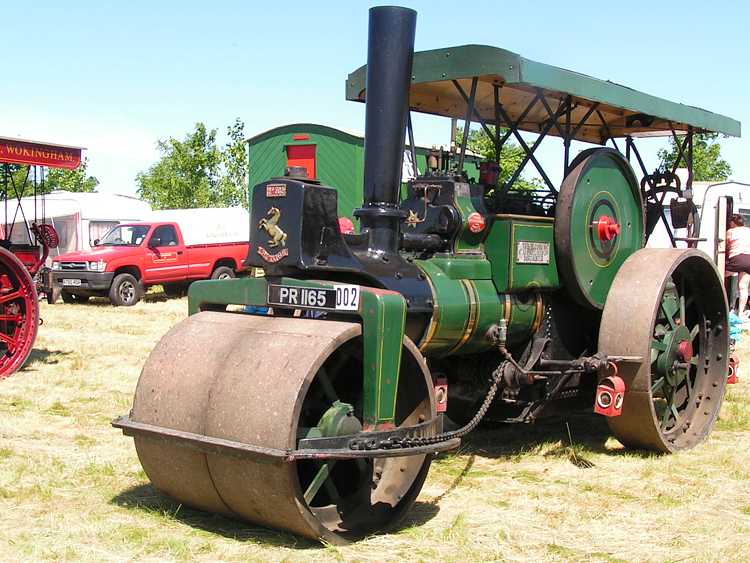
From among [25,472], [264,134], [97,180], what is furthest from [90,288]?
A: [97,180]

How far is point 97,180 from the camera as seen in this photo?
4150 centimetres

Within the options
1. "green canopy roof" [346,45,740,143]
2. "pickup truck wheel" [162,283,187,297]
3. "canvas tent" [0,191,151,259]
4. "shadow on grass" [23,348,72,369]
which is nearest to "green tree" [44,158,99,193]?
"canvas tent" [0,191,151,259]

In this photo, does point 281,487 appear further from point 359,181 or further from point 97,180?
point 97,180

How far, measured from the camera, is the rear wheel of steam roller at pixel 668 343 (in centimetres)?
502

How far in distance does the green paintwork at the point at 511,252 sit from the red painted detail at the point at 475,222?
0.29ft

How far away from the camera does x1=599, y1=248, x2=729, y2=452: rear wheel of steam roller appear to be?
5.02 meters

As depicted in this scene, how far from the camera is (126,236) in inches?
650

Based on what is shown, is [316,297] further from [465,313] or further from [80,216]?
[80,216]

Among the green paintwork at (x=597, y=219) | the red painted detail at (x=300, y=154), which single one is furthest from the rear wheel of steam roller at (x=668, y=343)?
the red painted detail at (x=300, y=154)

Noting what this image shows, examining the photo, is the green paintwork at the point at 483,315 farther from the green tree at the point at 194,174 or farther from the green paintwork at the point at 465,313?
the green tree at the point at 194,174

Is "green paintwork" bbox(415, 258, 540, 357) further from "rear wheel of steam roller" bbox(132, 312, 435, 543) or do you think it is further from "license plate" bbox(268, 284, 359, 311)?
"license plate" bbox(268, 284, 359, 311)

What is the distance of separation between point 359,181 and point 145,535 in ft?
42.4

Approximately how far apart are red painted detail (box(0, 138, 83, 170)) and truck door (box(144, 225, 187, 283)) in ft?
22.2

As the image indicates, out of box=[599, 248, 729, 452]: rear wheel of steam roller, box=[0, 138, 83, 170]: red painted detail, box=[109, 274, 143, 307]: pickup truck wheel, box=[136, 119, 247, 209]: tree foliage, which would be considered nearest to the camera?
box=[599, 248, 729, 452]: rear wheel of steam roller
